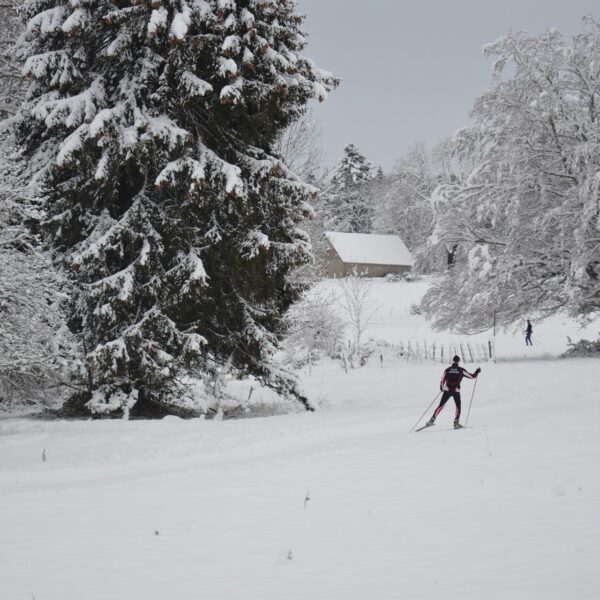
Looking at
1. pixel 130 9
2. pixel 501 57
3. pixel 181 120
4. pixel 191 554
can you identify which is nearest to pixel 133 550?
pixel 191 554

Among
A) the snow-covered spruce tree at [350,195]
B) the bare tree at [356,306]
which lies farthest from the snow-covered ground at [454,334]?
the snow-covered spruce tree at [350,195]

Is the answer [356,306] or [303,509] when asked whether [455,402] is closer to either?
[303,509]

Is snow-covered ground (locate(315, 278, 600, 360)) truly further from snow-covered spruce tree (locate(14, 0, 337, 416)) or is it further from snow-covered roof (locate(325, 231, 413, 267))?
snow-covered spruce tree (locate(14, 0, 337, 416))

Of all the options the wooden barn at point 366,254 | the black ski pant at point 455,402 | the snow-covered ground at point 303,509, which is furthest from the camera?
the wooden barn at point 366,254

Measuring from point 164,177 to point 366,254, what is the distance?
181ft

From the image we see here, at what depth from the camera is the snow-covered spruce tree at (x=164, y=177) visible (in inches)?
536

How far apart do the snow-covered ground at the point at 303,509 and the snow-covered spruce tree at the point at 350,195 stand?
65896 mm

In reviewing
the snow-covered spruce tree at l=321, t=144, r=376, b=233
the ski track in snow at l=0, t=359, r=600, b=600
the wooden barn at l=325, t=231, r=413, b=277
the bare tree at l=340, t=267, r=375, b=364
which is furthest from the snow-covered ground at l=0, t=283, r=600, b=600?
the snow-covered spruce tree at l=321, t=144, r=376, b=233

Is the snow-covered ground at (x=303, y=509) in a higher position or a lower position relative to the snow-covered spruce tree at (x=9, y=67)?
lower

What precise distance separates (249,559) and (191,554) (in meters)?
0.55

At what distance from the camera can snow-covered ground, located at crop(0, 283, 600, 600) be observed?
4.96 metres

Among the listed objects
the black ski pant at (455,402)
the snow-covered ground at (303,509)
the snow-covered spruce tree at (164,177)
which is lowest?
the snow-covered ground at (303,509)

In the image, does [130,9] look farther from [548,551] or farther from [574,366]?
[574,366]

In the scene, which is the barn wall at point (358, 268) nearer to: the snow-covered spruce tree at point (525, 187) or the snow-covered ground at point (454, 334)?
the snow-covered ground at point (454, 334)
